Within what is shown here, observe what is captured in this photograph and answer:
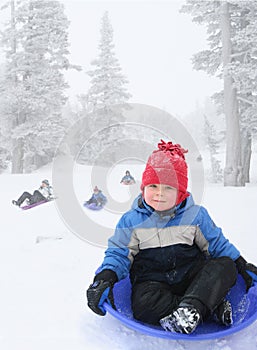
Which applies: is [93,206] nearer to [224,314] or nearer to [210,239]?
[210,239]

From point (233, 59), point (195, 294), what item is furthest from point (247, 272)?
point (233, 59)

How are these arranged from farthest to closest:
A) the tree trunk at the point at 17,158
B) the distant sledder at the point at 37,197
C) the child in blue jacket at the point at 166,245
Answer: the tree trunk at the point at 17,158, the distant sledder at the point at 37,197, the child in blue jacket at the point at 166,245

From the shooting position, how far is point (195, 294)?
1806mm

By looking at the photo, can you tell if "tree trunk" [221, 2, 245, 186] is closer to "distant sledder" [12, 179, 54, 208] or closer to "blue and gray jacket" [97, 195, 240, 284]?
"distant sledder" [12, 179, 54, 208]

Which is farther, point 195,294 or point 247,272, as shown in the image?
point 247,272

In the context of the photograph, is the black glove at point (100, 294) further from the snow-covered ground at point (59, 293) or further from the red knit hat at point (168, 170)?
the red knit hat at point (168, 170)

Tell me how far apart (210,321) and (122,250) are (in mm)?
673

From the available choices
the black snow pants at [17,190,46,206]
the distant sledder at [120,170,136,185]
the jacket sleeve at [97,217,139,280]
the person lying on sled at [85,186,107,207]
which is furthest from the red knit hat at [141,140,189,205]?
the distant sledder at [120,170,136,185]

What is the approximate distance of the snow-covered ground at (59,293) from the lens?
1782mm

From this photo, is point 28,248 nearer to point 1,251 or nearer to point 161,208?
point 1,251

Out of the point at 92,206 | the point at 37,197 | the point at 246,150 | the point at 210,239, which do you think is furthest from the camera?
the point at 246,150

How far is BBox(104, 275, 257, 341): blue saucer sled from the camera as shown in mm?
1664

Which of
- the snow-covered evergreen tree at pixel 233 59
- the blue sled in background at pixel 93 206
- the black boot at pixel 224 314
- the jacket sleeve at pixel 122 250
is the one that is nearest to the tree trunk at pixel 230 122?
the snow-covered evergreen tree at pixel 233 59

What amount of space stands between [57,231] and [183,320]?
10.3 feet
